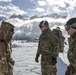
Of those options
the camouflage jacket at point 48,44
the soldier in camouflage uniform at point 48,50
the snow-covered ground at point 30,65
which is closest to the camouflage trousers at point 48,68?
the soldier in camouflage uniform at point 48,50

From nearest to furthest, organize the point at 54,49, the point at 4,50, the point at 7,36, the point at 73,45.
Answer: the point at 73,45 < the point at 4,50 < the point at 7,36 < the point at 54,49

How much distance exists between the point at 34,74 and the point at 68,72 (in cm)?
683

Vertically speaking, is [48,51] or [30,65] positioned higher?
[48,51]

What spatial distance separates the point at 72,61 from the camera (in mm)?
3561

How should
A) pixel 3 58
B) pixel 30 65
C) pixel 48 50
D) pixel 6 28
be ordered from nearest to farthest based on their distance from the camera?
pixel 3 58 → pixel 6 28 → pixel 48 50 → pixel 30 65

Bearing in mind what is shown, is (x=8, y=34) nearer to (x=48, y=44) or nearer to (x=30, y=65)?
(x=48, y=44)

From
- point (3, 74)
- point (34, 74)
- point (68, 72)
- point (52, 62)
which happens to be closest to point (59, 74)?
point (34, 74)

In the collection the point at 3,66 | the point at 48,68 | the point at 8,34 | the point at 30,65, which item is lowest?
the point at 30,65

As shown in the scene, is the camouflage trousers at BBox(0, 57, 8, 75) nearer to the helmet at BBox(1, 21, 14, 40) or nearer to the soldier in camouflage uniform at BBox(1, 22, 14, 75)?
the soldier in camouflage uniform at BBox(1, 22, 14, 75)

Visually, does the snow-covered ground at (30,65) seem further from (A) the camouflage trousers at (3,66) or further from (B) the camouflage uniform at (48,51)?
(A) the camouflage trousers at (3,66)

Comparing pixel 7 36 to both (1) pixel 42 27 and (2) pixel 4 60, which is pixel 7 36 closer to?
(2) pixel 4 60

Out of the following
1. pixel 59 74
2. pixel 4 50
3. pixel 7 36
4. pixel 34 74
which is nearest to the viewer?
pixel 4 50

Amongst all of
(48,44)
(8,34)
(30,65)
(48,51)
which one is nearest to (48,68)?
(48,51)

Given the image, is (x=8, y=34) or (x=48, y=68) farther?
(x=48, y=68)
